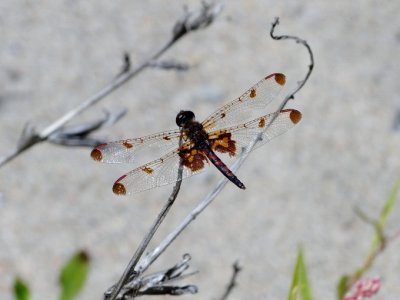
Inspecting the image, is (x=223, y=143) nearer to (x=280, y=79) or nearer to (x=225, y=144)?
(x=225, y=144)

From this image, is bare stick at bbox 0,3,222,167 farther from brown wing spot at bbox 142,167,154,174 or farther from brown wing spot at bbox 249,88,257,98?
brown wing spot at bbox 142,167,154,174

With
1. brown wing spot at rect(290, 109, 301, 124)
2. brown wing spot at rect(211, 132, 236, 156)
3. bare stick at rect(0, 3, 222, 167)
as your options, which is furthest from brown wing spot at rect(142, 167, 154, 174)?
bare stick at rect(0, 3, 222, 167)

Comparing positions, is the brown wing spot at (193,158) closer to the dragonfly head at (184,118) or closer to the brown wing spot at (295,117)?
the dragonfly head at (184,118)

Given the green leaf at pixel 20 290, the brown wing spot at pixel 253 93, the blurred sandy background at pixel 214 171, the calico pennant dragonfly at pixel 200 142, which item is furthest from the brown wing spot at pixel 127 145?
the blurred sandy background at pixel 214 171

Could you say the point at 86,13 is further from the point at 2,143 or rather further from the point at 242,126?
the point at 242,126

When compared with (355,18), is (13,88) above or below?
above

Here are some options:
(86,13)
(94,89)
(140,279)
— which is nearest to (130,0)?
(86,13)

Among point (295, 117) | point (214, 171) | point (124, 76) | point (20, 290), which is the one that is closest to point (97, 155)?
point (295, 117)
